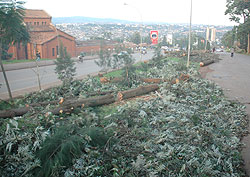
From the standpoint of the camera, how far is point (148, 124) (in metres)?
6.55

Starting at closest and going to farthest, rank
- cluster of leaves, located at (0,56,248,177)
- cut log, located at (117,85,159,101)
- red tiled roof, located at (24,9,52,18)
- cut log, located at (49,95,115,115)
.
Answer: cluster of leaves, located at (0,56,248,177) < cut log, located at (49,95,115,115) < cut log, located at (117,85,159,101) < red tiled roof, located at (24,9,52,18)

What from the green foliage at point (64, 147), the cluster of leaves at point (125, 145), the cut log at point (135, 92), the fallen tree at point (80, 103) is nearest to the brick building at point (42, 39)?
the cut log at point (135, 92)

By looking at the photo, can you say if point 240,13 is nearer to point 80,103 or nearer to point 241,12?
point 241,12

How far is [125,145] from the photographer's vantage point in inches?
204

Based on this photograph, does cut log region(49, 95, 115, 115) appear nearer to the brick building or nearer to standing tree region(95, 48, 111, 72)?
standing tree region(95, 48, 111, 72)

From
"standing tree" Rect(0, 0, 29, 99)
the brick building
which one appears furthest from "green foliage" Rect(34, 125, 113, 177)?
the brick building

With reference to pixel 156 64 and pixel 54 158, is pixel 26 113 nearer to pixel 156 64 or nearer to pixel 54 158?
pixel 54 158

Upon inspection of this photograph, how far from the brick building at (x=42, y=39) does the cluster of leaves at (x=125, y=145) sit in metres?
29.4

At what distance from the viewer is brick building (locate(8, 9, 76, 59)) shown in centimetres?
3584

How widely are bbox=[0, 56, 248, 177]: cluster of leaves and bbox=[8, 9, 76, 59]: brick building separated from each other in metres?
29.4

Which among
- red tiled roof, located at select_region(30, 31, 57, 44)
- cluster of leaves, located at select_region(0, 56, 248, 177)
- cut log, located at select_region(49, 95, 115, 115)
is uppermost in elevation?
red tiled roof, located at select_region(30, 31, 57, 44)

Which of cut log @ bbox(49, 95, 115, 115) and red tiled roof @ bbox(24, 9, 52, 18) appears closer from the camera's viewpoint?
cut log @ bbox(49, 95, 115, 115)

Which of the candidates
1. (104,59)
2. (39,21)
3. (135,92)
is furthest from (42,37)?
(135,92)

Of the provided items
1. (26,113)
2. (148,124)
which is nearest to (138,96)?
(148,124)
